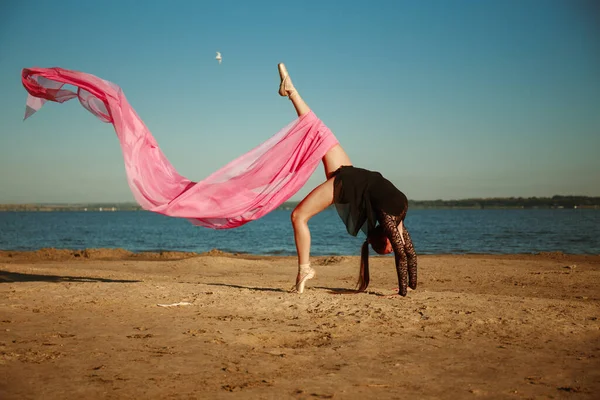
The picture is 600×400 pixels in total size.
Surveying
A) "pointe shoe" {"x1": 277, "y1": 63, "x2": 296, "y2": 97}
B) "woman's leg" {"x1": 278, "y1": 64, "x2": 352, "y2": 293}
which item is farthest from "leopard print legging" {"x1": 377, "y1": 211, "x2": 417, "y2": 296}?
"pointe shoe" {"x1": 277, "y1": 63, "x2": 296, "y2": 97}

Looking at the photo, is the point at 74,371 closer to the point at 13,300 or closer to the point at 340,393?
the point at 340,393

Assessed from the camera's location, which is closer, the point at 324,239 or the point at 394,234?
the point at 394,234

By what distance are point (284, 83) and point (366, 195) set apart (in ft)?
6.39

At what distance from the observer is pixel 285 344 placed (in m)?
5.24

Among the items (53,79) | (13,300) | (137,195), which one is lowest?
(13,300)

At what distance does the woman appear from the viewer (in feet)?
23.6

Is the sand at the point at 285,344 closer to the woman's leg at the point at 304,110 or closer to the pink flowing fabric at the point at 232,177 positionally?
the pink flowing fabric at the point at 232,177

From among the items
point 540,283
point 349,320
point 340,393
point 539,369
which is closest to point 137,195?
point 349,320

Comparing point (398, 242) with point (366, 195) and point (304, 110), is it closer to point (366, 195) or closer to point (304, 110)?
point (366, 195)

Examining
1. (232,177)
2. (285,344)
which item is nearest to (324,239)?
(232,177)

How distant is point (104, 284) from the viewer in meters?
9.06

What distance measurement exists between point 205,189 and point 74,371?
3773mm

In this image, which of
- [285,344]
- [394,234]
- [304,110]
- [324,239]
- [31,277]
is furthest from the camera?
[324,239]

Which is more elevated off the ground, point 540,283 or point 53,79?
point 53,79
